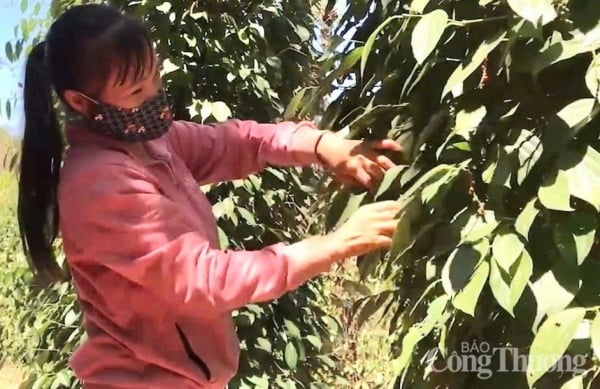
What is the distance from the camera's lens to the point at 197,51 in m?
1.91

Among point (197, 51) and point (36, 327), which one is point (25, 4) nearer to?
point (197, 51)

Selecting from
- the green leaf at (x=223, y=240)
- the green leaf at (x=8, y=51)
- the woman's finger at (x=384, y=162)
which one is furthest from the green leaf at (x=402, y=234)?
the green leaf at (x=8, y=51)

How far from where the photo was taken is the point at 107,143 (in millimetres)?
1049

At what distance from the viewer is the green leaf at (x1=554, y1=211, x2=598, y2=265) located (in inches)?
25.3

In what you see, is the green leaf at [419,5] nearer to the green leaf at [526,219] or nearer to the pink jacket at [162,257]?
the green leaf at [526,219]

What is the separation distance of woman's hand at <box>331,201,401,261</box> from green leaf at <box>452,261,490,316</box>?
0.16m

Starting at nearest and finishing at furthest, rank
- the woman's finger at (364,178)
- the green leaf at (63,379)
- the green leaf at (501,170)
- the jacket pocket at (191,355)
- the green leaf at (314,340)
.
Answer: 1. the green leaf at (501,170)
2. the woman's finger at (364,178)
3. the jacket pocket at (191,355)
4. the green leaf at (63,379)
5. the green leaf at (314,340)

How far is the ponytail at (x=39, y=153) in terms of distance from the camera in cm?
109

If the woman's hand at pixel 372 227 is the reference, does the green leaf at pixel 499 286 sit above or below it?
above

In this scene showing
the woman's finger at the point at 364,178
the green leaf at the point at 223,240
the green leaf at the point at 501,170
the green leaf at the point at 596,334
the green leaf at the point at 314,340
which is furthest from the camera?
the green leaf at the point at 314,340

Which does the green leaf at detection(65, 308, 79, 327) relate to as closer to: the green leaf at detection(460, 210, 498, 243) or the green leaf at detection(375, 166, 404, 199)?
the green leaf at detection(375, 166, 404, 199)

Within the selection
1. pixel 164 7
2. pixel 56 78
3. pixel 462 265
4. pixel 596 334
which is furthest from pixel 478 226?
pixel 164 7

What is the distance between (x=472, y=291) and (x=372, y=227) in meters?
0.18

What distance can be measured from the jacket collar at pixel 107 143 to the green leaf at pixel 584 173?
546 millimetres
